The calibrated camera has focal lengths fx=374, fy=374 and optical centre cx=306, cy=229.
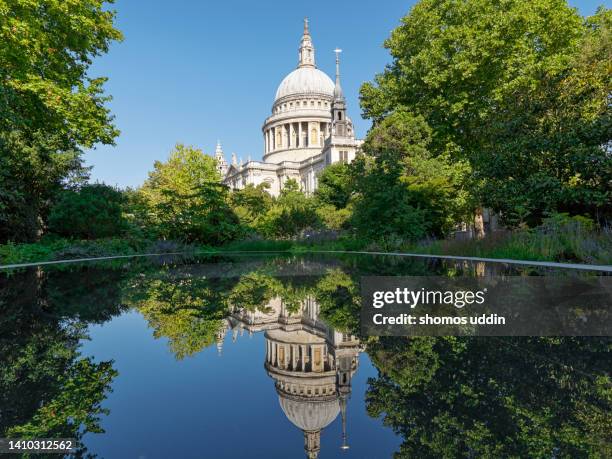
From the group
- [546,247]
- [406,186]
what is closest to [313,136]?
[406,186]

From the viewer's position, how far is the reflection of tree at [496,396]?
1466 mm

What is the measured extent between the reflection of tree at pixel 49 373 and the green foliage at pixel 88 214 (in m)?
15.3

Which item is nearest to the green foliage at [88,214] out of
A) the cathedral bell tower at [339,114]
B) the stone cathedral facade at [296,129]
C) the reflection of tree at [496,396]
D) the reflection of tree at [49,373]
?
the reflection of tree at [49,373]

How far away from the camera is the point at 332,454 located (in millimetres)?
1517

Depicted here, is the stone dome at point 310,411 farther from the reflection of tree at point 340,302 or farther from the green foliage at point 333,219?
the green foliage at point 333,219

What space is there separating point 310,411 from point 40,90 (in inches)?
579

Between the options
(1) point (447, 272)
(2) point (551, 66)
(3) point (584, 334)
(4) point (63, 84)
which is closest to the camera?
(3) point (584, 334)

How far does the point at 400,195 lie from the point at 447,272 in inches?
354

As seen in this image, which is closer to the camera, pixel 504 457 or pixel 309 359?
pixel 504 457

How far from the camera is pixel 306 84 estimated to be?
8312cm

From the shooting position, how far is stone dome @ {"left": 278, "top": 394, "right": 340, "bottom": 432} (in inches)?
67.9

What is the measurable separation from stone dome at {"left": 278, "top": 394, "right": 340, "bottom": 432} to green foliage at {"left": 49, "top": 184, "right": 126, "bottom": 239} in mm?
19453

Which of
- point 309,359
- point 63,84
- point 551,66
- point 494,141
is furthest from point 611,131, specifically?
point 63,84

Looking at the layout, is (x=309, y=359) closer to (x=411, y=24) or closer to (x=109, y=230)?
(x=109, y=230)
